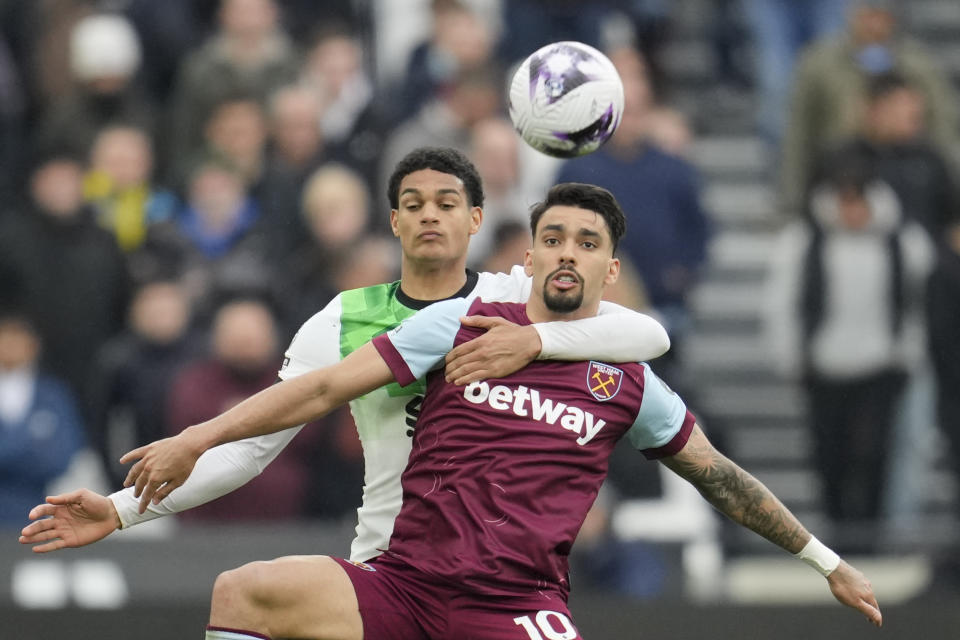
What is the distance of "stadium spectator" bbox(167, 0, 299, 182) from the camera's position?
41.7 feet

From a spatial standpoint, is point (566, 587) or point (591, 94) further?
point (591, 94)

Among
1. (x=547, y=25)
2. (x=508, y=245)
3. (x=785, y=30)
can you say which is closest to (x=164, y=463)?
(x=508, y=245)

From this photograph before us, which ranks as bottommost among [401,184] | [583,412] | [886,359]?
[886,359]

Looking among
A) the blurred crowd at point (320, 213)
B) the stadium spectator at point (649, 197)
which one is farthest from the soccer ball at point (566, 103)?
the stadium spectator at point (649, 197)

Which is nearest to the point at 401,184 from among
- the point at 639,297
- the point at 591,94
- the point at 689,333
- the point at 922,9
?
the point at 591,94

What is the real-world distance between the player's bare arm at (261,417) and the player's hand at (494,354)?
0.81 feet

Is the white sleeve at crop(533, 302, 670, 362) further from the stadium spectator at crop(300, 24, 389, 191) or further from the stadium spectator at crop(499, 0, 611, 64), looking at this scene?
the stadium spectator at crop(499, 0, 611, 64)

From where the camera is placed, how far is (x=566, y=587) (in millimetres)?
6879

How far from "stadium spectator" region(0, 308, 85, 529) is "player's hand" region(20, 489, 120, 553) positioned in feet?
14.1

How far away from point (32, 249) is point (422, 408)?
5.58 m

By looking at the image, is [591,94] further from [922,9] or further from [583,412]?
[922,9]

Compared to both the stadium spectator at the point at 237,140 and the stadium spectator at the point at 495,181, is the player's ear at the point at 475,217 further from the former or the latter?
the stadium spectator at the point at 237,140

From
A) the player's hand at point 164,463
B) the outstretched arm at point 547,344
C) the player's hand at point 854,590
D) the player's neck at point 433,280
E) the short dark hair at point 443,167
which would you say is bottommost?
the player's hand at point 854,590

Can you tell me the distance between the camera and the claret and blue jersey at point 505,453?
6.63 meters
